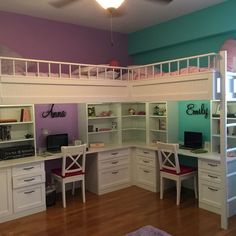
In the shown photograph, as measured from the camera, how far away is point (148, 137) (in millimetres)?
4676

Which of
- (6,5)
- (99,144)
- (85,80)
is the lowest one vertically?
(99,144)

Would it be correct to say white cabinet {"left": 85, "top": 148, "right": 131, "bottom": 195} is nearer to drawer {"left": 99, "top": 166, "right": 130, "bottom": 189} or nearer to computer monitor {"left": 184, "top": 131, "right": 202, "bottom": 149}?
drawer {"left": 99, "top": 166, "right": 130, "bottom": 189}

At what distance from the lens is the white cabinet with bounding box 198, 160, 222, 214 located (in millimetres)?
3396

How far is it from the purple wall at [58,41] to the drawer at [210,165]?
276cm

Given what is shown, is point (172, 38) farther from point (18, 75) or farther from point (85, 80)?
point (18, 75)

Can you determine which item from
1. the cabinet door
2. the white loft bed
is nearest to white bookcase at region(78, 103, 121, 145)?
the white loft bed

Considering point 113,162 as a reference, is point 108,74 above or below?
above

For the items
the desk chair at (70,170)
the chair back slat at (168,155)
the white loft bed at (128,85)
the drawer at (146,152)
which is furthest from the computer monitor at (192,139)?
the desk chair at (70,170)

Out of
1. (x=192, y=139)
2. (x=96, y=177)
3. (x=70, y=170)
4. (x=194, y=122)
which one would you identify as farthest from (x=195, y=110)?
(x=70, y=170)

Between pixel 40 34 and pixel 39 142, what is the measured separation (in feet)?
5.87

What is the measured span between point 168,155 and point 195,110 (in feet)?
3.20

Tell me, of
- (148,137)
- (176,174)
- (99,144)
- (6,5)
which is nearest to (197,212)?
(176,174)

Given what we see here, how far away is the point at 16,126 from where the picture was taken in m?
3.91

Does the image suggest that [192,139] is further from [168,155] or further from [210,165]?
[210,165]
